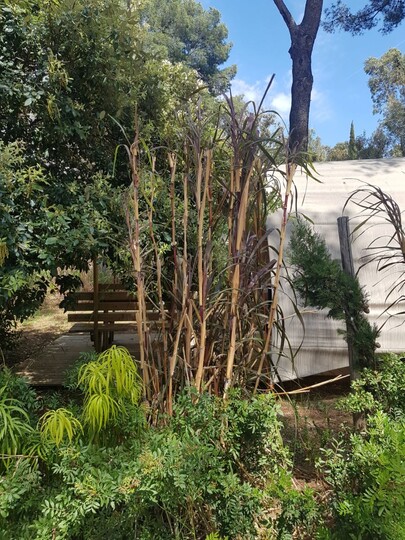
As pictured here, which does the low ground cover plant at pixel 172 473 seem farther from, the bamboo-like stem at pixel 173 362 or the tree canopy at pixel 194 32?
the tree canopy at pixel 194 32

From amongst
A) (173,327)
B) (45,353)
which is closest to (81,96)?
(173,327)

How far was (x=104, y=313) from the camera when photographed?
5.80 m

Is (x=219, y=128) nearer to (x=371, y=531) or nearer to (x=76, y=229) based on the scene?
(x=76, y=229)

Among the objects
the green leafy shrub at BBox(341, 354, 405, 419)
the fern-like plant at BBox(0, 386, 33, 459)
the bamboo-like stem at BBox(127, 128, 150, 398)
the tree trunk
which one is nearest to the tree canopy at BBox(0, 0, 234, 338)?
the bamboo-like stem at BBox(127, 128, 150, 398)

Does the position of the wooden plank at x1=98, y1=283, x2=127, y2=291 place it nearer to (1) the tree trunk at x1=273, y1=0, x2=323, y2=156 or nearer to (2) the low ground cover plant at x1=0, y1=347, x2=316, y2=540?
(2) the low ground cover plant at x1=0, y1=347, x2=316, y2=540

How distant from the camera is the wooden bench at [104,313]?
5.64 metres

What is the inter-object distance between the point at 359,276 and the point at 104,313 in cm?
318

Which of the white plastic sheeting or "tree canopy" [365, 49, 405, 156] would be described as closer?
the white plastic sheeting

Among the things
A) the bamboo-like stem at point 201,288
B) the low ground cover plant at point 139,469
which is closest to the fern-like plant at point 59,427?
the low ground cover plant at point 139,469

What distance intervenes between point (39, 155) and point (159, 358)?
1916 millimetres

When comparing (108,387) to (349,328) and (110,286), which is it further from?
(110,286)

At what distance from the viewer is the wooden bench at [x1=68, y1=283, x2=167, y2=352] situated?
5.64 m

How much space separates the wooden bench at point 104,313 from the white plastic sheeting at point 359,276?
2.06m

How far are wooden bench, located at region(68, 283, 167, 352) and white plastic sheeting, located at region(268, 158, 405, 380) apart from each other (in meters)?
2.06
